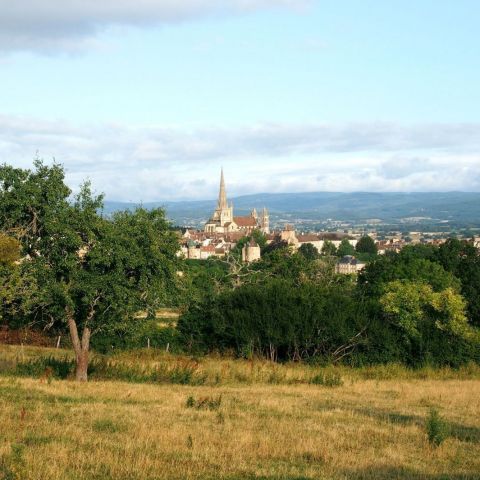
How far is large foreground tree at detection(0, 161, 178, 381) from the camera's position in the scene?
20.6 m

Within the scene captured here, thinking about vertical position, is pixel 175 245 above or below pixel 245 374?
above

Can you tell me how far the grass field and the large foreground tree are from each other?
96.3 inches

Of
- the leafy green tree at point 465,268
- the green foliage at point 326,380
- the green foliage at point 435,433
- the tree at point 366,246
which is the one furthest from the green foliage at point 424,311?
the tree at point 366,246

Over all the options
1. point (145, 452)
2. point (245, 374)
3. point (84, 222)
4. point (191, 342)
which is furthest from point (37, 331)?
point (145, 452)

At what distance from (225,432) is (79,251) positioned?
10.1 m

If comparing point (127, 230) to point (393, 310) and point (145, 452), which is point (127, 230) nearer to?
point (145, 452)

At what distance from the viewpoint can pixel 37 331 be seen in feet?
127

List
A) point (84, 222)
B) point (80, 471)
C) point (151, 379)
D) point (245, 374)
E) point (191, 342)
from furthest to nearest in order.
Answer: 1. point (191, 342)
2. point (245, 374)
3. point (151, 379)
4. point (84, 222)
5. point (80, 471)

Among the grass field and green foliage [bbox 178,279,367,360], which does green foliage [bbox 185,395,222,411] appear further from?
green foliage [bbox 178,279,367,360]

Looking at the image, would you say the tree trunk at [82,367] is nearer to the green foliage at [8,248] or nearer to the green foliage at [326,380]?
the green foliage at [8,248]

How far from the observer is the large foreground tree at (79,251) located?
20.6 m

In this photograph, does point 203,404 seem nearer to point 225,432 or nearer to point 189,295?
point 225,432

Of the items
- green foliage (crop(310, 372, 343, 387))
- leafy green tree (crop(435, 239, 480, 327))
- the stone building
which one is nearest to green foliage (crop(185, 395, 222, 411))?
green foliage (crop(310, 372, 343, 387))

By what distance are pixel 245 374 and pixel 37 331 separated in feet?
56.7
